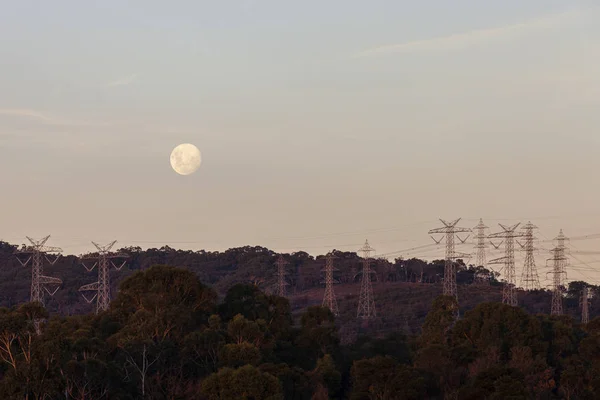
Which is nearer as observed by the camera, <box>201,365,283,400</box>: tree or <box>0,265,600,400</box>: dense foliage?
<box>0,265,600,400</box>: dense foliage

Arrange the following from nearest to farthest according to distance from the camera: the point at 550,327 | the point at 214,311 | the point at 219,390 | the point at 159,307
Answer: the point at 219,390, the point at 159,307, the point at 214,311, the point at 550,327

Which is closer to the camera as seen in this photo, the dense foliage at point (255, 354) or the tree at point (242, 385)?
the dense foliage at point (255, 354)

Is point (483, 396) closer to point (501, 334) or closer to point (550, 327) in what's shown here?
point (501, 334)

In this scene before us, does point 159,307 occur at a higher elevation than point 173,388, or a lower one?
higher

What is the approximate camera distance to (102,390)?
59188mm

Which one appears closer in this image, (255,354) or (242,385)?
(242,385)

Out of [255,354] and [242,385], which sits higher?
[255,354]

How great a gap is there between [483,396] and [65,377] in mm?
29939

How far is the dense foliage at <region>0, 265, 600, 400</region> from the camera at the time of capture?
60.3m

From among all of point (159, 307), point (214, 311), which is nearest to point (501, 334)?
point (214, 311)

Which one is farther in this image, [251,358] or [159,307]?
[159,307]

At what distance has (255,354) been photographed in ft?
230

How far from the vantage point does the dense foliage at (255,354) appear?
6031cm

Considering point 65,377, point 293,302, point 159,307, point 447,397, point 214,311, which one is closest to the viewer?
point 65,377
